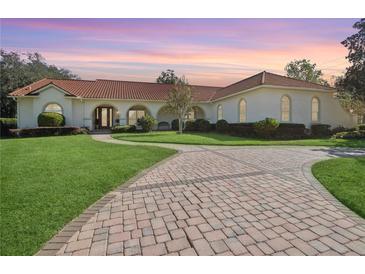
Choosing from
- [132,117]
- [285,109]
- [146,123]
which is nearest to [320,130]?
[285,109]

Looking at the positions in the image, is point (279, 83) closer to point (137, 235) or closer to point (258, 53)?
point (258, 53)

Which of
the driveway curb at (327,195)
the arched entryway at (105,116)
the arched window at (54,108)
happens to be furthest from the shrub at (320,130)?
the arched window at (54,108)

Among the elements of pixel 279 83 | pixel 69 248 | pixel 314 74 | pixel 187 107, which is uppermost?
pixel 314 74

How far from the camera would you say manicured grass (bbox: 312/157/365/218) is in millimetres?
4426

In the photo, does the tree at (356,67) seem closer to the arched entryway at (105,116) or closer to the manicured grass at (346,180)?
the manicured grass at (346,180)

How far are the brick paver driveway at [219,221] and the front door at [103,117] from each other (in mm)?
24362

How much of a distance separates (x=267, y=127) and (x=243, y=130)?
9.38 ft

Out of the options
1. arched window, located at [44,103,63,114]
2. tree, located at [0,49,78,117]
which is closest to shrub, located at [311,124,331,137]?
arched window, located at [44,103,63,114]

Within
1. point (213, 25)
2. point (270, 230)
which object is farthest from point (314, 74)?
point (270, 230)

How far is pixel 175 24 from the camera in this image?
606cm

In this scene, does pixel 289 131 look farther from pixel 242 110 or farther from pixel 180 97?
pixel 180 97

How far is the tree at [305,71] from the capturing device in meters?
48.1

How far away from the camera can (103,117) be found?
1145 inches
